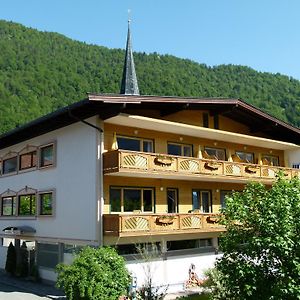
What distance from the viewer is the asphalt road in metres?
18.8

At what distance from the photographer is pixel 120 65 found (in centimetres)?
7600

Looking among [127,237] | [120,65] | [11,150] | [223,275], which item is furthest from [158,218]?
[120,65]

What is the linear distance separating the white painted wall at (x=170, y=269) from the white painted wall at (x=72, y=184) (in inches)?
99.2

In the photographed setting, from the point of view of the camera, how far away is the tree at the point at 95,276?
15727 millimetres

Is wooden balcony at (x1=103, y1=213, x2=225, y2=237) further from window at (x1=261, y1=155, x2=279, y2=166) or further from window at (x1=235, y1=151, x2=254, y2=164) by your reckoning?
window at (x1=261, y1=155, x2=279, y2=166)

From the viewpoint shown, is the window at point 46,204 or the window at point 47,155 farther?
the window at point 47,155

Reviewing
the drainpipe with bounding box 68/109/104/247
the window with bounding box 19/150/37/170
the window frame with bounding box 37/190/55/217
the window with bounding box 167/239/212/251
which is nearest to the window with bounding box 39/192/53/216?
the window frame with bounding box 37/190/55/217

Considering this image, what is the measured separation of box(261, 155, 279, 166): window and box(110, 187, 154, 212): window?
10.5 metres

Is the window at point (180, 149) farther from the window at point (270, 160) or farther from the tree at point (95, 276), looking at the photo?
the tree at point (95, 276)

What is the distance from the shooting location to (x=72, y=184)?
817 inches

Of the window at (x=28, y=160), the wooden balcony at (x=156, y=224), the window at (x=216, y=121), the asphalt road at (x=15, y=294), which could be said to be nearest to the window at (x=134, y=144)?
the wooden balcony at (x=156, y=224)

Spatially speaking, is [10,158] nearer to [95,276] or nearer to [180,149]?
[180,149]

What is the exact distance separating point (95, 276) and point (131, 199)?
17.4 ft

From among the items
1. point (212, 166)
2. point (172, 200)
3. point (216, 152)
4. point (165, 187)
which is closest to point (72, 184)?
point (165, 187)
